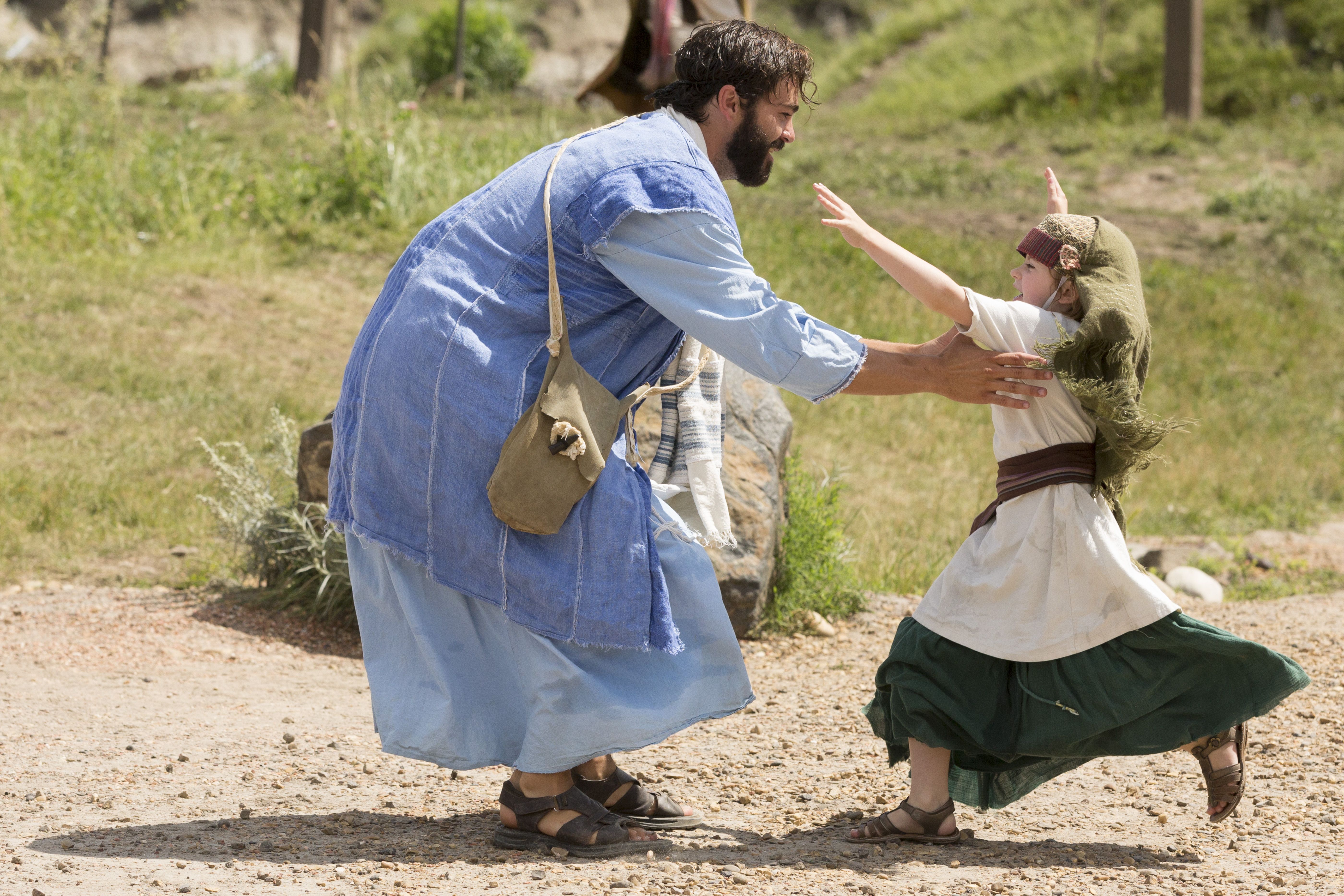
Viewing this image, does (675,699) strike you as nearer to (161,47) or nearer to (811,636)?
(811,636)

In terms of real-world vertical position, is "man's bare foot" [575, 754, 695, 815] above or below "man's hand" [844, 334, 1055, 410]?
→ below

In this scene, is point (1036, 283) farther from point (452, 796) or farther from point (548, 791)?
point (452, 796)

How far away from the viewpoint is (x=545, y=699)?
9.53 ft

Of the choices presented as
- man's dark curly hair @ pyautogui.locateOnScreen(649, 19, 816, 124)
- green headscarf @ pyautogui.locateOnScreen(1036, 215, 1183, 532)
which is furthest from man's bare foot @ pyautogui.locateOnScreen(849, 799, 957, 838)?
man's dark curly hair @ pyautogui.locateOnScreen(649, 19, 816, 124)

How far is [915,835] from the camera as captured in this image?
10.4 ft

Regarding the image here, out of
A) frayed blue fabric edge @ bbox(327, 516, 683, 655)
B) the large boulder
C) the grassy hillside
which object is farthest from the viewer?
the grassy hillside

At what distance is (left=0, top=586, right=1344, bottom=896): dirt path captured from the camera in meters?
2.87

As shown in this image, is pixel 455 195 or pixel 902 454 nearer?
pixel 902 454

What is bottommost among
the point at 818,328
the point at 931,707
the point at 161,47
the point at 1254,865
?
the point at 1254,865

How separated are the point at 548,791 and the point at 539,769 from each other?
0.16 metres

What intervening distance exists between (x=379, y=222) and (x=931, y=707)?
835 cm

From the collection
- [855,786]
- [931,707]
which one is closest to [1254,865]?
[931,707]

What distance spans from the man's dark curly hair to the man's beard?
5cm

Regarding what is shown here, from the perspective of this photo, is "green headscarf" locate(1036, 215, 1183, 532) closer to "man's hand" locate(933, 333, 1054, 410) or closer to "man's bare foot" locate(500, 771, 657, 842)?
"man's hand" locate(933, 333, 1054, 410)
